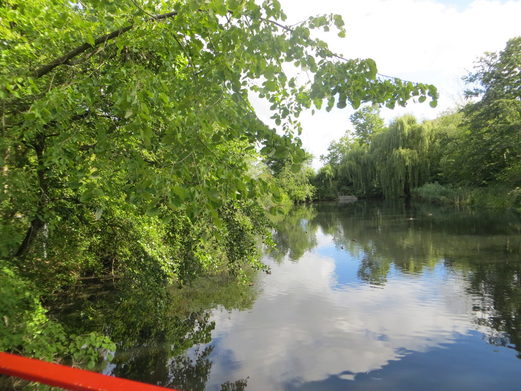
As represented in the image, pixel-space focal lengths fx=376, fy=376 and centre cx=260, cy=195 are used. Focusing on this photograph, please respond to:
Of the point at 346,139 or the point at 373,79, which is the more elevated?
the point at 346,139

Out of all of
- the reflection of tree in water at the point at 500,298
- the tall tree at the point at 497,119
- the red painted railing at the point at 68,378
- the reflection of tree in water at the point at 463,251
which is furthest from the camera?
the tall tree at the point at 497,119

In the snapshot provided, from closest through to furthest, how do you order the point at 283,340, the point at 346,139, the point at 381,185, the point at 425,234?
the point at 283,340, the point at 425,234, the point at 381,185, the point at 346,139

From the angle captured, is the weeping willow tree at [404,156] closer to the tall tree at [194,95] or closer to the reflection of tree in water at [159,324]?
the reflection of tree in water at [159,324]

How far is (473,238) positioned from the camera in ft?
58.0

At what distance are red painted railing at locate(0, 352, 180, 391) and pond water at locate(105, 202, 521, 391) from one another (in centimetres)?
572

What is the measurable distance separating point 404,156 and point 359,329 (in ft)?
113

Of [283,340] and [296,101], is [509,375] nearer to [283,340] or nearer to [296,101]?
[283,340]

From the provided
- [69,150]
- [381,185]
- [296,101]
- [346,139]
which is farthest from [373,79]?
[346,139]

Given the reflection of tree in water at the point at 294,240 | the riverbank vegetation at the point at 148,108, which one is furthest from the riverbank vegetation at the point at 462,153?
the riverbank vegetation at the point at 148,108

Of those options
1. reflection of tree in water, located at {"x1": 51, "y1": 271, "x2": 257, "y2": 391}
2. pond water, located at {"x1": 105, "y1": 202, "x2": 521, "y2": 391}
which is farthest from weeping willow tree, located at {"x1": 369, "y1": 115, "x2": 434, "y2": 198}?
reflection of tree in water, located at {"x1": 51, "y1": 271, "x2": 257, "y2": 391}

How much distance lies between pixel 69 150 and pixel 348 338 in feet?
22.5

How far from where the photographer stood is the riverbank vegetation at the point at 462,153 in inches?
1022

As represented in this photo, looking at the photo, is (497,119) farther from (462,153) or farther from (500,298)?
(500,298)

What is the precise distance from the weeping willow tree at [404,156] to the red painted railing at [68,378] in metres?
41.3
